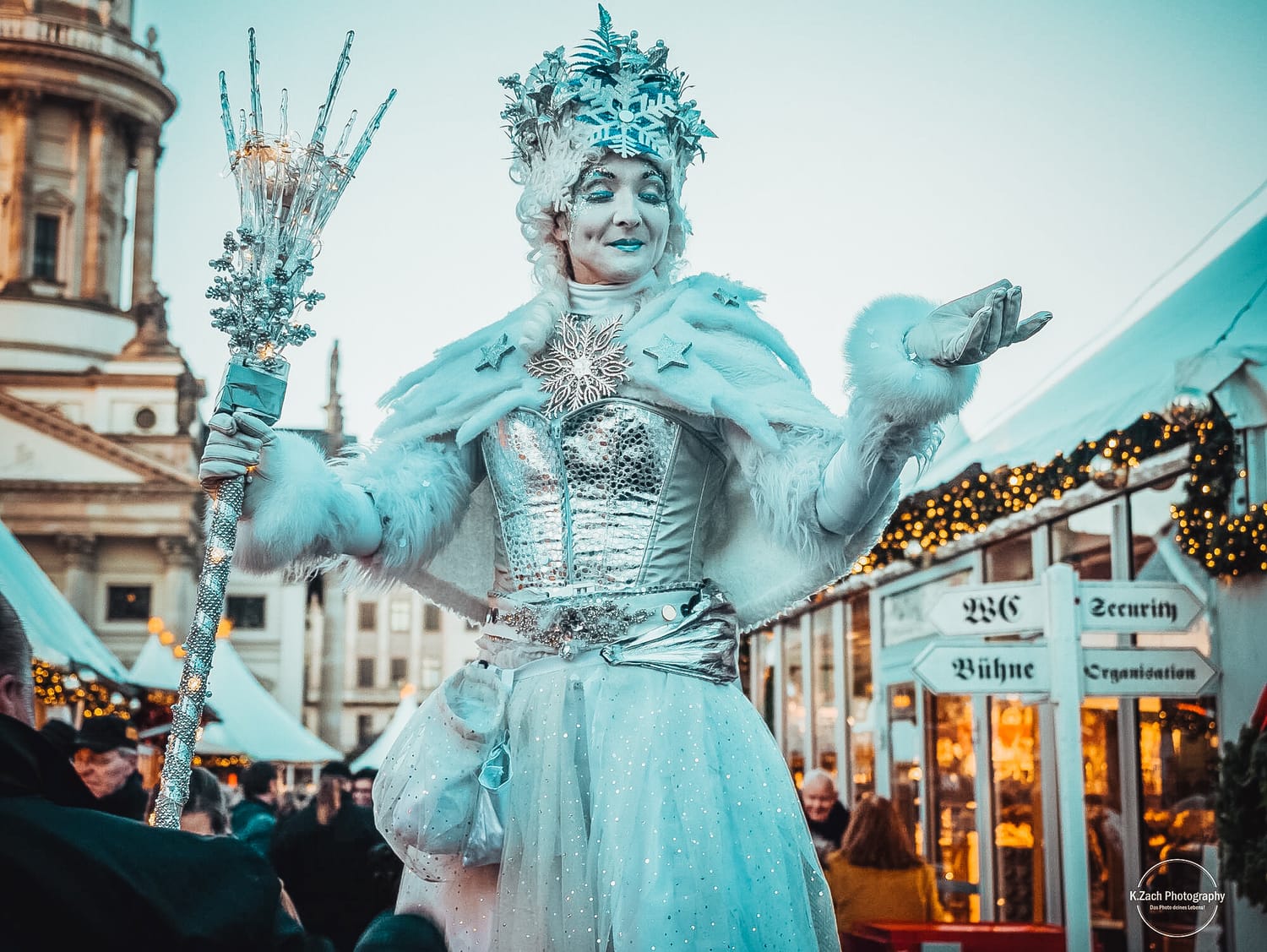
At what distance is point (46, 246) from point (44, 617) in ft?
158

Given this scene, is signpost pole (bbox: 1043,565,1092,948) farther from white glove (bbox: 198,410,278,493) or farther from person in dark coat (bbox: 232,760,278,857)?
white glove (bbox: 198,410,278,493)

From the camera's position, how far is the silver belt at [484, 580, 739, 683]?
9.39ft

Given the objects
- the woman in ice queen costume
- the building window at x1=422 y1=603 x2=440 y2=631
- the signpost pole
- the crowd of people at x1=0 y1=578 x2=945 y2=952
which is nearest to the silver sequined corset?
the woman in ice queen costume

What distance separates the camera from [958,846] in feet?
36.1

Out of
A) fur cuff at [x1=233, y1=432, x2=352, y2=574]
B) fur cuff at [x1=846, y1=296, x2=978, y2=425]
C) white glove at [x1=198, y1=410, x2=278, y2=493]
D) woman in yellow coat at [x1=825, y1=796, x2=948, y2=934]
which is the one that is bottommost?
woman in yellow coat at [x1=825, y1=796, x2=948, y2=934]

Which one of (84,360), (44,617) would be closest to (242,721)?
(44,617)

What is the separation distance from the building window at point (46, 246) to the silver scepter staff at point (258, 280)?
54.9 metres

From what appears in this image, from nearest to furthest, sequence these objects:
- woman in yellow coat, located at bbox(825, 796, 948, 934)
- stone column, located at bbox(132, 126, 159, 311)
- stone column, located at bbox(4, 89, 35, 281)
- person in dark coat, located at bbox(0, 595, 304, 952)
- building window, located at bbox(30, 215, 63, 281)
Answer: person in dark coat, located at bbox(0, 595, 304, 952), woman in yellow coat, located at bbox(825, 796, 948, 934), stone column, located at bbox(4, 89, 35, 281), building window, located at bbox(30, 215, 63, 281), stone column, located at bbox(132, 126, 159, 311)

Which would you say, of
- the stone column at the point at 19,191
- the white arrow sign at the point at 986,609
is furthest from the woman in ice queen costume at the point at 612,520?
the stone column at the point at 19,191

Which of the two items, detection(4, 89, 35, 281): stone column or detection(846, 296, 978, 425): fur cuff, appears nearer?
detection(846, 296, 978, 425): fur cuff

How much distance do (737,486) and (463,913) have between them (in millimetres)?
1054

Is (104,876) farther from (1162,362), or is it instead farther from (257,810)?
(257,810)

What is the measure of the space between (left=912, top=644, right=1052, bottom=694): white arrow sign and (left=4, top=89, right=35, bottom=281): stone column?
173 ft

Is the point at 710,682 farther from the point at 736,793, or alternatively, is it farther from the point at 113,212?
the point at 113,212
